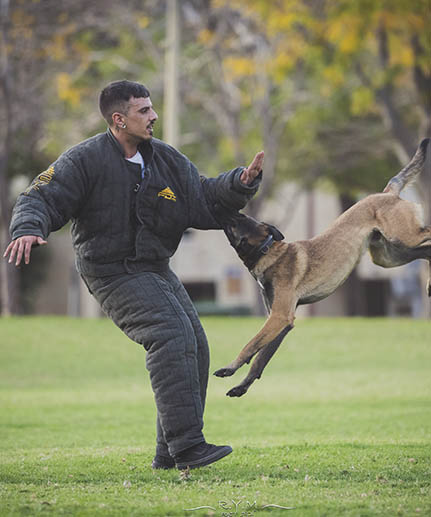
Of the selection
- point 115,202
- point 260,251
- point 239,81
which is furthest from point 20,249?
point 239,81

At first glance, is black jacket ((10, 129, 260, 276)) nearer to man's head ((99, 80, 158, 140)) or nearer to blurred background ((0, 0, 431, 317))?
man's head ((99, 80, 158, 140))

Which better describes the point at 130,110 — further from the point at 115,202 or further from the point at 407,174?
the point at 407,174

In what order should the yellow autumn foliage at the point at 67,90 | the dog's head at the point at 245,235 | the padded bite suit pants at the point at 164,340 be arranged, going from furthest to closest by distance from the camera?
the yellow autumn foliage at the point at 67,90
the dog's head at the point at 245,235
the padded bite suit pants at the point at 164,340

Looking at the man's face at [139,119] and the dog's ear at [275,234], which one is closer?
the man's face at [139,119]

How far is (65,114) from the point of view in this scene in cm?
2639

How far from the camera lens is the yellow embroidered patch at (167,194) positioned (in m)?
5.52

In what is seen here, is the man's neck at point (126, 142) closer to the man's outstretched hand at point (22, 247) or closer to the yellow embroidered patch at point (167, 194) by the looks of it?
the yellow embroidered patch at point (167, 194)

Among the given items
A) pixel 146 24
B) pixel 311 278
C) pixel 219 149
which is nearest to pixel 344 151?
pixel 219 149

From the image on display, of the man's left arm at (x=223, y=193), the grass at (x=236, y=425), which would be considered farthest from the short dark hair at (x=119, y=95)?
the grass at (x=236, y=425)

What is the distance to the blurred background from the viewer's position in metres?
20.6

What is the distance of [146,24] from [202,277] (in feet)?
62.2

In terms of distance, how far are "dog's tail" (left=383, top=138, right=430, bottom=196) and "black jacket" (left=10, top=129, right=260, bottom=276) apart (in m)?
1.04

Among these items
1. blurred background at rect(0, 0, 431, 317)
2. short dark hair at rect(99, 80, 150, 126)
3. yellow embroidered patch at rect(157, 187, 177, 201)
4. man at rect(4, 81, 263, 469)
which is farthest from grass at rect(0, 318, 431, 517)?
blurred background at rect(0, 0, 431, 317)

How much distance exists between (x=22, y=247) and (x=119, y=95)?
48.0 inches
